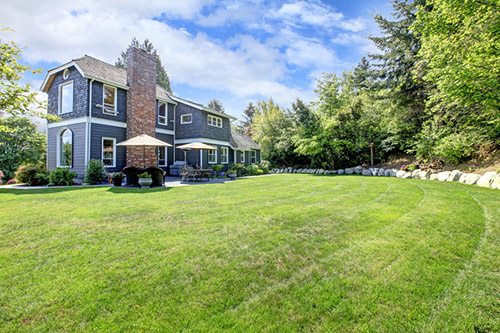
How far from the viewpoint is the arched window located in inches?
531

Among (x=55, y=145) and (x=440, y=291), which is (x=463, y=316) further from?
(x=55, y=145)

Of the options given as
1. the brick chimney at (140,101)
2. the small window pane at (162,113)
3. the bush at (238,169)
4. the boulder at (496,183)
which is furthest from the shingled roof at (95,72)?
the boulder at (496,183)

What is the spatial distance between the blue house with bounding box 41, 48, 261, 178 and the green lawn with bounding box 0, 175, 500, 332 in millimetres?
8949

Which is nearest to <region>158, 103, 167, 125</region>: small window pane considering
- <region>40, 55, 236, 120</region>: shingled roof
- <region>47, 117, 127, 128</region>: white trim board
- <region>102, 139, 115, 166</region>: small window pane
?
<region>40, 55, 236, 120</region>: shingled roof

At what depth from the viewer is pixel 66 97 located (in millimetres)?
13875

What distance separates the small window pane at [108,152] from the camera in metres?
13.5

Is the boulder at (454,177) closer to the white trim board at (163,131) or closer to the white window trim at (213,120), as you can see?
the white window trim at (213,120)

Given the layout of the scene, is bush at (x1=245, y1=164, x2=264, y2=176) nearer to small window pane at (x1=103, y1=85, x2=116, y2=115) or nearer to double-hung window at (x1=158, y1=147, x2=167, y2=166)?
double-hung window at (x1=158, y1=147, x2=167, y2=166)

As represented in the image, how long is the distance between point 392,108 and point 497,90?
32.7 ft

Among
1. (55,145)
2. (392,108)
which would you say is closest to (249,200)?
(55,145)

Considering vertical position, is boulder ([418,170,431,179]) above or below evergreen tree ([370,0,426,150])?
below

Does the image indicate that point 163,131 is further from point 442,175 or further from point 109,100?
point 442,175

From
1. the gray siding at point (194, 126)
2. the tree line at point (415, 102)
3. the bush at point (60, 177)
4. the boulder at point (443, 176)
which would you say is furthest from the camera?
the gray siding at point (194, 126)

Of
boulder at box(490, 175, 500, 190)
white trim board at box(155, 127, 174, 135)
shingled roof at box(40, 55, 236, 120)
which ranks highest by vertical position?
shingled roof at box(40, 55, 236, 120)
